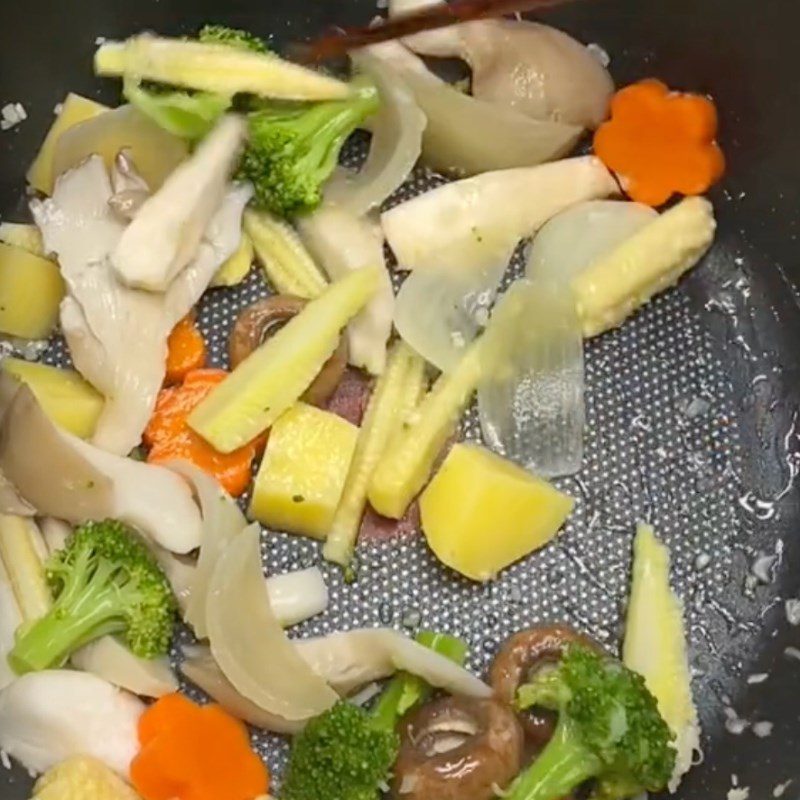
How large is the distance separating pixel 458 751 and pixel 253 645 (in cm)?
27

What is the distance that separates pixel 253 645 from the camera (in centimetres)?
163

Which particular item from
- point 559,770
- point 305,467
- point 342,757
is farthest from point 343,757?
point 305,467

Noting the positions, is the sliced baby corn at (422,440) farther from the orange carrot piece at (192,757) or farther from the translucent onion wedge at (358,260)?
the orange carrot piece at (192,757)

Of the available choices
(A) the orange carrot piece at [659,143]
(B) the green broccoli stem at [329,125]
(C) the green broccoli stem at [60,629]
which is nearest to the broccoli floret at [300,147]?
(B) the green broccoli stem at [329,125]

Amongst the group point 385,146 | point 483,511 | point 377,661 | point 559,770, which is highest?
point 385,146

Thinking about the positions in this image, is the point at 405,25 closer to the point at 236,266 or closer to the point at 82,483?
the point at 236,266

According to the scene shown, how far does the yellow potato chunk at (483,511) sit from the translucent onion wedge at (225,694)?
0.29m

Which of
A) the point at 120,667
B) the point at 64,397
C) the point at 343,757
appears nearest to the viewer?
the point at 343,757

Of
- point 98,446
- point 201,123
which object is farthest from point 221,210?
point 98,446

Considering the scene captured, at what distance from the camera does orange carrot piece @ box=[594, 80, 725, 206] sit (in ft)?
6.17

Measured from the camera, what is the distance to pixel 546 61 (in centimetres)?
187

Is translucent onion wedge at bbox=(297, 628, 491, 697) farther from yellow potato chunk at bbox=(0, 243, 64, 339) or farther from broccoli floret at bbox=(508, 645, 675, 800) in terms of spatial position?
yellow potato chunk at bbox=(0, 243, 64, 339)

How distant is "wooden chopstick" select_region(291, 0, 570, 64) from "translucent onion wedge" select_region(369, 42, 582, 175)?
4cm

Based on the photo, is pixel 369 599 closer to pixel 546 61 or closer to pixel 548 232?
pixel 548 232
